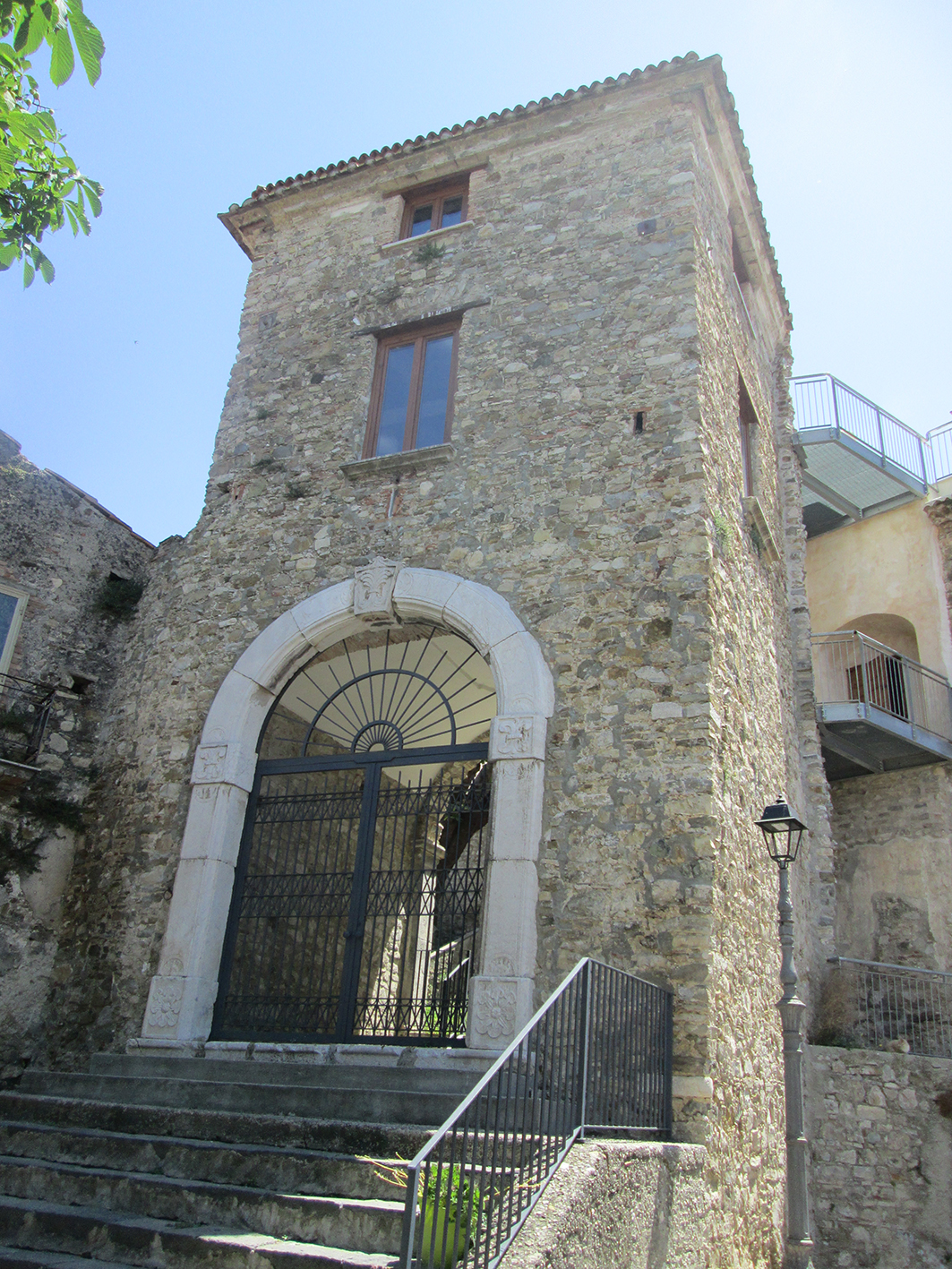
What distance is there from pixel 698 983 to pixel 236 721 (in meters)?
4.25

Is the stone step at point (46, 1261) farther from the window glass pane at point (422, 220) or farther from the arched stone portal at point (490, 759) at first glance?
the window glass pane at point (422, 220)

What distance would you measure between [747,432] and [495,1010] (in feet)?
22.3

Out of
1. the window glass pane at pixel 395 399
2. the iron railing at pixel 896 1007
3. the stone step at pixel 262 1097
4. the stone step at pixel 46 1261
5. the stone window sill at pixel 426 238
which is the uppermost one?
the stone window sill at pixel 426 238

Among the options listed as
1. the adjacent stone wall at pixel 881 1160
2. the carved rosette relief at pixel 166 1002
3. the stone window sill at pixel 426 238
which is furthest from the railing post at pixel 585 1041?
the stone window sill at pixel 426 238

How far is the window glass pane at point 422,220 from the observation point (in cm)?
1055

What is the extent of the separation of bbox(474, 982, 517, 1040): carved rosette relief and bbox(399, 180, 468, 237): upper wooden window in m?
7.36

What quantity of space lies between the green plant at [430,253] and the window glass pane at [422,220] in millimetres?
565

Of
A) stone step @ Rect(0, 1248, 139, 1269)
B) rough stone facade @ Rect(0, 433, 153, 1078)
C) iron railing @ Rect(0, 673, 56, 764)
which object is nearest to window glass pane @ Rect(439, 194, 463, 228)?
rough stone facade @ Rect(0, 433, 153, 1078)

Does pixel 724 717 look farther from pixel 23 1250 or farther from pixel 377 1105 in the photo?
pixel 23 1250

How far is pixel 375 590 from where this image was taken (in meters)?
8.49

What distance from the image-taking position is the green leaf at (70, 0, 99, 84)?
13.7ft

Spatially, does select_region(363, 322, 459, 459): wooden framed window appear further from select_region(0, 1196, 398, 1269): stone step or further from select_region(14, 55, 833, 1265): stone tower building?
select_region(0, 1196, 398, 1269): stone step

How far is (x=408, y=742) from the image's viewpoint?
8.34 m

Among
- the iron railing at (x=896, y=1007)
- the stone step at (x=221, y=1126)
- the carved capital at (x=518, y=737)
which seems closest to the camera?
the stone step at (x=221, y=1126)
